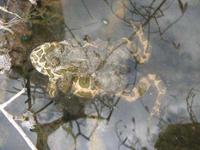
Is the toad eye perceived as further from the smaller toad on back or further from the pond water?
the pond water

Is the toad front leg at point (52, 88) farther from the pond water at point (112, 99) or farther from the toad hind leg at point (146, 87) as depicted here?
the toad hind leg at point (146, 87)

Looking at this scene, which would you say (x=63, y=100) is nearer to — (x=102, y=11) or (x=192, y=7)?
(x=102, y=11)

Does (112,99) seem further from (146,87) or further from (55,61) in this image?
(55,61)

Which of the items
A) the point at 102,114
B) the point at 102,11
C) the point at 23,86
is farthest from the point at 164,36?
the point at 23,86

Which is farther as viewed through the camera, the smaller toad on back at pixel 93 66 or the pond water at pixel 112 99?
the smaller toad on back at pixel 93 66

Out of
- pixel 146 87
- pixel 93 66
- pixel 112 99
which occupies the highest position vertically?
pixel 93 66

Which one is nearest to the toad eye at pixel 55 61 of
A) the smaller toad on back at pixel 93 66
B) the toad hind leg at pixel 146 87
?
the smaller toad on back at pixel 93 66

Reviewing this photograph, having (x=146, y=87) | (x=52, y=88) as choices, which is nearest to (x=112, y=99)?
(x=146, y=87)

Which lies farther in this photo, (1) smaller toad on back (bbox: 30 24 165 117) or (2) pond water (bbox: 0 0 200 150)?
(1) smaller toad on back (bbox: 30 24 165 117)

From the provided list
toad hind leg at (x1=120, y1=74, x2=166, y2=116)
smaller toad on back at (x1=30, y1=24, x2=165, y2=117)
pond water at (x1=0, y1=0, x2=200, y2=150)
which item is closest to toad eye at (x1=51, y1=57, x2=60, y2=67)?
smaller toad on back at (x1=30, y1=24, x2=165, y2=117)
